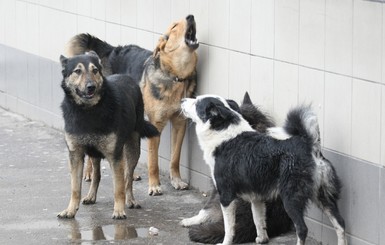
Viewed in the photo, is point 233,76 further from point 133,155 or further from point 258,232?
point 258,232

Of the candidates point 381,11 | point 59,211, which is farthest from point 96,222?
point 381,11

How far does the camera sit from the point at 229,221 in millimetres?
8461

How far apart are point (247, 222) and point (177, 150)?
2100 millimetres

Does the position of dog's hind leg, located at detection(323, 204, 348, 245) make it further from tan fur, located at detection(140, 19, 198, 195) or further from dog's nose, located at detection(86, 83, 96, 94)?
tan fur, located at detection(140, 19, 198, 195)

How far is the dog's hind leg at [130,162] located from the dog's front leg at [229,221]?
1.80 meters

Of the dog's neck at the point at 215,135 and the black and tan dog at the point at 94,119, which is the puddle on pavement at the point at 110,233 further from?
the dog's neck at the point at 215,135

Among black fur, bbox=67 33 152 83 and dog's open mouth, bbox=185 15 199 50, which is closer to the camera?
dog's open mouth, bbox=185 15 199 50

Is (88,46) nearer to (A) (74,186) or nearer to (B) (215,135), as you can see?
(A) (74,186)

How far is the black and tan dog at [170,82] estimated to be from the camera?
34.3 ft

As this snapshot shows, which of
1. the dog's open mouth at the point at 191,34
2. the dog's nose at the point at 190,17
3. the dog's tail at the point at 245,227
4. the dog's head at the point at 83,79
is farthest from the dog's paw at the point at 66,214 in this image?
the dog's nose at the point at 190,17

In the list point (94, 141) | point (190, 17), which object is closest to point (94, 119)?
point (94, 141)

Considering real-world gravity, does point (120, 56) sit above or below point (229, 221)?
above

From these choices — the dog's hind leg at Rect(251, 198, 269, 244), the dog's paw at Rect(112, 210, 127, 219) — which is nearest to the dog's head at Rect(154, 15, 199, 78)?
the dog's paw at Rect(112, 210, 127, 219)

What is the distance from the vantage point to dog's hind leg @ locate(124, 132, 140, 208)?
1011 cm
